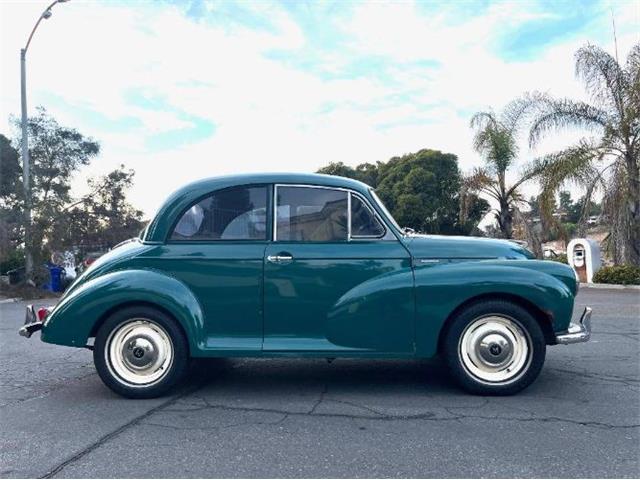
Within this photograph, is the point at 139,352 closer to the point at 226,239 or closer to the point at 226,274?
the point at 226,274

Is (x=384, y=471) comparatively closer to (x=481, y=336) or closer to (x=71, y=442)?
(x=481, y=336)

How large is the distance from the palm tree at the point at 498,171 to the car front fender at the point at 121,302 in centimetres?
1782

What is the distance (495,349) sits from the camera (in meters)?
4.73

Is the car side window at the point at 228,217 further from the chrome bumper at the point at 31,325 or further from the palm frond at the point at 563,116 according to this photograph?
the palm frond at the point at 563,116

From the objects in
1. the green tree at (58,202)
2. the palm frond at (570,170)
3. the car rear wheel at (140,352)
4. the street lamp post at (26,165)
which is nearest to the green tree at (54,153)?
the green tree at (58,202)

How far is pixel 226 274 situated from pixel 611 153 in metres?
15.3

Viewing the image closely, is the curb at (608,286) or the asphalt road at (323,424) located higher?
the curb at (608,286)

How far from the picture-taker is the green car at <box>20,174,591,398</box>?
15.5 ft

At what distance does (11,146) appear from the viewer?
3031cm

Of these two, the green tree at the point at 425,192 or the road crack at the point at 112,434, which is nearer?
the road crack at the point at 112,434

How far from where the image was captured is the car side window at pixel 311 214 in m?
4.91

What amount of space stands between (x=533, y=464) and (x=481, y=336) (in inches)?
57.0

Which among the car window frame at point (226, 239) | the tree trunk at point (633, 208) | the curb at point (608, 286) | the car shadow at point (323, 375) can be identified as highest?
the tree trunk at point (633, 208)

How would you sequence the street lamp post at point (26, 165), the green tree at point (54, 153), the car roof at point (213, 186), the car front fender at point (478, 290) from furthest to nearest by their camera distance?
the green tree at point (54, 153), the street lamp post at point (26, 165), the car roof at point (213, 186), the car front fender at point (478, 290)
